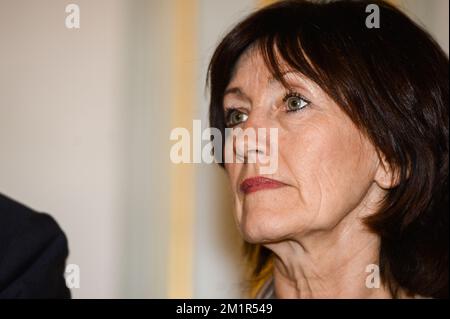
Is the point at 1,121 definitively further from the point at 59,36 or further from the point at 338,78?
the point at 338,78

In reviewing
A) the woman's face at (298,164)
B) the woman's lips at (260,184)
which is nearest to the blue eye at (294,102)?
the woman's face at (298,164)

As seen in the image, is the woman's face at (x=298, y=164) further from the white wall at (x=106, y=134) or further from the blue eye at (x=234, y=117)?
the white wall at (x=106, y=134)

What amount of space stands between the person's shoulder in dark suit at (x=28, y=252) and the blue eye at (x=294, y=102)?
1.50ft

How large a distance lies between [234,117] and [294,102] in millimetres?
125

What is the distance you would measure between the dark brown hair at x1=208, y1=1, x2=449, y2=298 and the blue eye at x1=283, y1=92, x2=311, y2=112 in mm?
38

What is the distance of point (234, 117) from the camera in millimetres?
1094

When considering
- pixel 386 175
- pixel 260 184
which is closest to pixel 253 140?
pixel 260 184

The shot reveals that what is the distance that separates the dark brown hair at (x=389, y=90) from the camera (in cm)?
102

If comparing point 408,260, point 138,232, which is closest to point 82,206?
point 138,232

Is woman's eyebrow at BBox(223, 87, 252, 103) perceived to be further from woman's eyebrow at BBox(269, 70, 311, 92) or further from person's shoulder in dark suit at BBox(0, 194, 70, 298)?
person's shoulder in dark suit at BBox(0, 194, 70, 298)

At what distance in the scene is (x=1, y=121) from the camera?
3.44 ft

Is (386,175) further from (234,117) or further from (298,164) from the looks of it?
(234,117)
